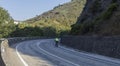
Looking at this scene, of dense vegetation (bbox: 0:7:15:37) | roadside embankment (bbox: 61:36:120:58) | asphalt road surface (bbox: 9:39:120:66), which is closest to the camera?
asphalt road surface (bbox: 9:39:120:66)

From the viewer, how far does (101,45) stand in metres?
39.1

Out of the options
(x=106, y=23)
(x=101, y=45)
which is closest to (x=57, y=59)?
(x=101, y=45)

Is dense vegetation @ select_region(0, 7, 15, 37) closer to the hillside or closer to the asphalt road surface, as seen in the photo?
the hillside

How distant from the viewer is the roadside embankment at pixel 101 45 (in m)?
34.3

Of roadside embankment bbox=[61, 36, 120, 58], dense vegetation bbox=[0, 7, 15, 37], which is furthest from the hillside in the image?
dense vegetation bbox=[0, 7, 15, 37]

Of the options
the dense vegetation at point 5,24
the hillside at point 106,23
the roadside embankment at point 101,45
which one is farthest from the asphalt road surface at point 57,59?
the dense vegetation at point 5,24

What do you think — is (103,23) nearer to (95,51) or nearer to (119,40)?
(95,51)

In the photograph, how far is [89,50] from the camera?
144 ft

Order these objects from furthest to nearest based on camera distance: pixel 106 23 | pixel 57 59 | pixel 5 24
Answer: pixel 5 24, pixel 106 23, pixel 57 59

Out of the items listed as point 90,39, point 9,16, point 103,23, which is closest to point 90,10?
point 103,23

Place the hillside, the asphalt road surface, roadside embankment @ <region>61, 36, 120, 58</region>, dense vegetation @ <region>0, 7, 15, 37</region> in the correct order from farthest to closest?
dense vegetation @ <region>0, 7, 15, 37</region> → the hillside → roadside embankment @ <region>61, 36, 120, 58</region> → the asphalt road surface

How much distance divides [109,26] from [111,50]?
42.8 feet

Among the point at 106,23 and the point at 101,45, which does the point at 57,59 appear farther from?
the point at 106,23

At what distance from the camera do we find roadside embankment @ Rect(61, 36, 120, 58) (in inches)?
1351
